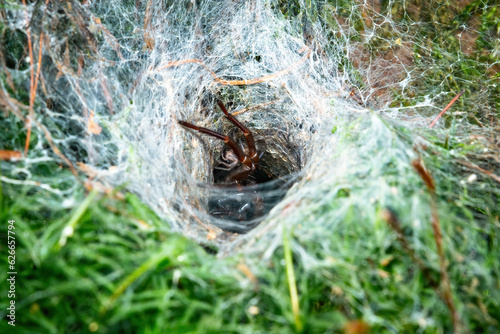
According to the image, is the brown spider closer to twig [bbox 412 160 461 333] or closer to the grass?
the grass

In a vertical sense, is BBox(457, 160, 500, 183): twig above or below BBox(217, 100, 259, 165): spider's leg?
below

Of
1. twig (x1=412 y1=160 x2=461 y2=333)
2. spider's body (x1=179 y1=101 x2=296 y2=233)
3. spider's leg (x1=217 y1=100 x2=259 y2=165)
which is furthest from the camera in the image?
spider's body (x1=179 y1=101 x2=296 y2=233)

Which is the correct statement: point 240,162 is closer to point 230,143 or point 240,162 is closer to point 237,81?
point 230,143

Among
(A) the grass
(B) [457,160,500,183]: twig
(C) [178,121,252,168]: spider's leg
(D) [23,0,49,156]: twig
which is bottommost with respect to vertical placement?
(A) the grass

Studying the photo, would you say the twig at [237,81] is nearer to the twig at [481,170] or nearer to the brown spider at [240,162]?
the brown spider at [240,162]

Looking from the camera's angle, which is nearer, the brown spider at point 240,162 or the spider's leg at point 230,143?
the spider's leg at point 230,143

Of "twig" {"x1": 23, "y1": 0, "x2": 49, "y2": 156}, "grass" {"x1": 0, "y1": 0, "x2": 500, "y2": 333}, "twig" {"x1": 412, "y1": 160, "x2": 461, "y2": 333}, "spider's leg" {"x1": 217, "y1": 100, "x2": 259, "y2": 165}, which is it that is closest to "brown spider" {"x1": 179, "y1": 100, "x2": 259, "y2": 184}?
"spider's leg" {"x1": 217, "y1": 100, "x2": 259, "y2": 165}

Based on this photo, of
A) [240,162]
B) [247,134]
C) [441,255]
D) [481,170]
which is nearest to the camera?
[441,255]

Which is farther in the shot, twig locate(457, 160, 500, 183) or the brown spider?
the brown spider

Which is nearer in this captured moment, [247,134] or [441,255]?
[441,255]

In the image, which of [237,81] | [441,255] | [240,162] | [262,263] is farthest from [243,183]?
[441,255]

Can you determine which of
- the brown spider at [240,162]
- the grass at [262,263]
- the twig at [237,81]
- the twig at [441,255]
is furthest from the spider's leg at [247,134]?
the twig at [441,255]

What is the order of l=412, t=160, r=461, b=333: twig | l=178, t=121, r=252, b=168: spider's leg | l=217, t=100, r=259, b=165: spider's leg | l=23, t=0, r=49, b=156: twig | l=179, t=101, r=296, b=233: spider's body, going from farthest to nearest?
1. l=179, t=101, r=296, b=233: spider's body
2. l=217, t=100, r=259, b=165: spider's leg
3. l=178, t=121, r=252, b=168: spider's leg
4. l=23, t=0, r=49, b=156: twig
5. l=412, t=160, r=461, b=333: twig
